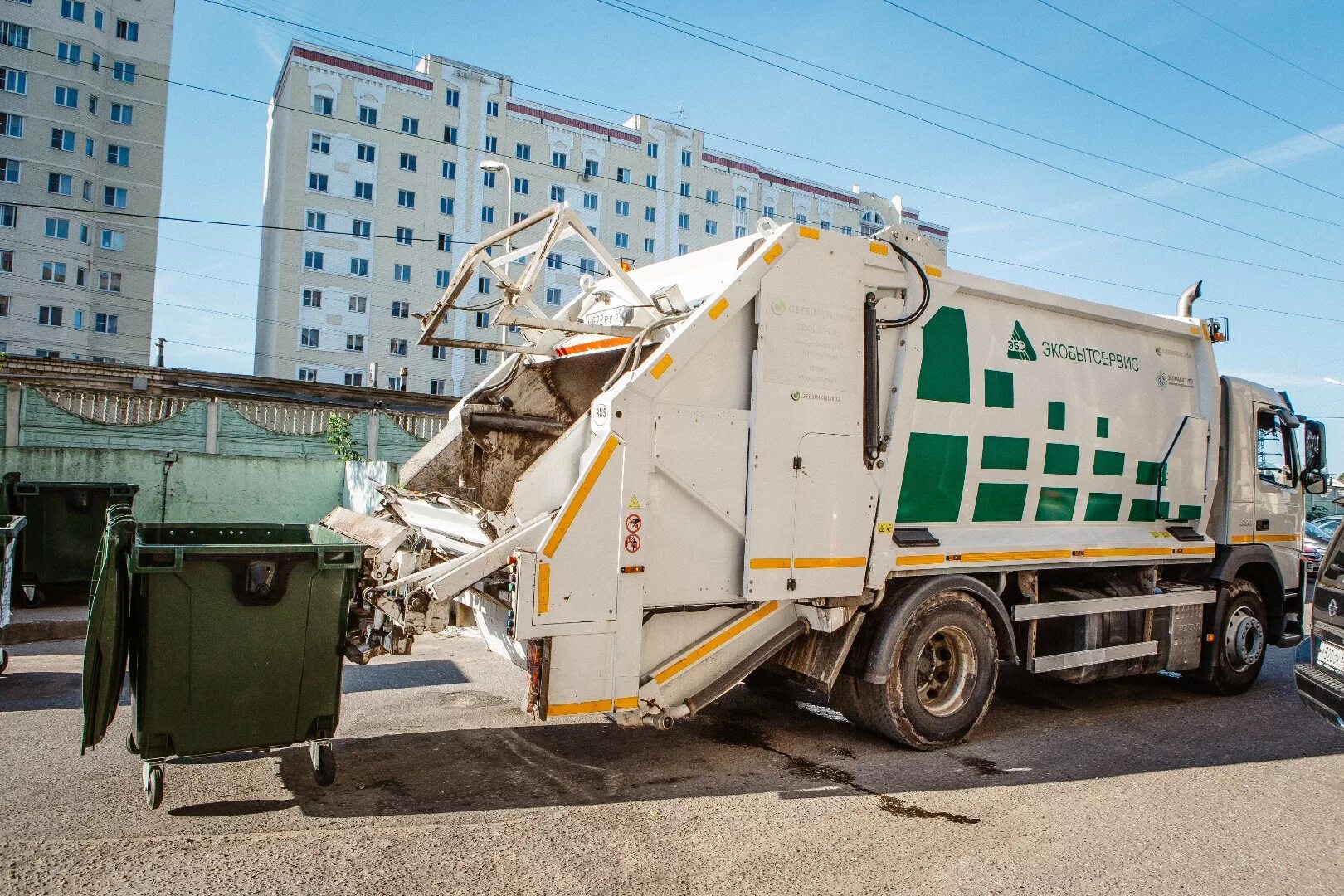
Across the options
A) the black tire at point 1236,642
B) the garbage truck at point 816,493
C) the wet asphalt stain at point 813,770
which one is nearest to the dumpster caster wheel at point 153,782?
the garbage truck at point 816,493

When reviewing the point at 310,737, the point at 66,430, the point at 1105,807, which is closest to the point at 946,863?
the point at 1105,807

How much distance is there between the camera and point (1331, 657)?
5.09 metres

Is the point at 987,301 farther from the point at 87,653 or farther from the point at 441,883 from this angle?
the point at 87,653

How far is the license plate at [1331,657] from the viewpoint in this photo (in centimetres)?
502

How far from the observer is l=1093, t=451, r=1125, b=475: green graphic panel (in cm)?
650

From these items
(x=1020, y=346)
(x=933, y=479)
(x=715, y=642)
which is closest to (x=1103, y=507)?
(x=1020, y=346)

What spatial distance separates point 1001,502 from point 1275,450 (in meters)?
3.44

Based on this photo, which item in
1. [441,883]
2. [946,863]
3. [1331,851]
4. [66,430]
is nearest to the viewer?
[441,883]

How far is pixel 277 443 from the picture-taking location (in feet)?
51.3

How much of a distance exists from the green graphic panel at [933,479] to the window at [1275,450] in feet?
11.8

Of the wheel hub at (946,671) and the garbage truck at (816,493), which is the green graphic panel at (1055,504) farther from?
the wheel hub at (946,671)

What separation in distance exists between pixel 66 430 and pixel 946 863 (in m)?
13.9

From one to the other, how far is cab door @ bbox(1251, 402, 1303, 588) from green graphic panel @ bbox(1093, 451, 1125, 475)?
174 cm

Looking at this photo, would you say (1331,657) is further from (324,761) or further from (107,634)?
(107,634)
